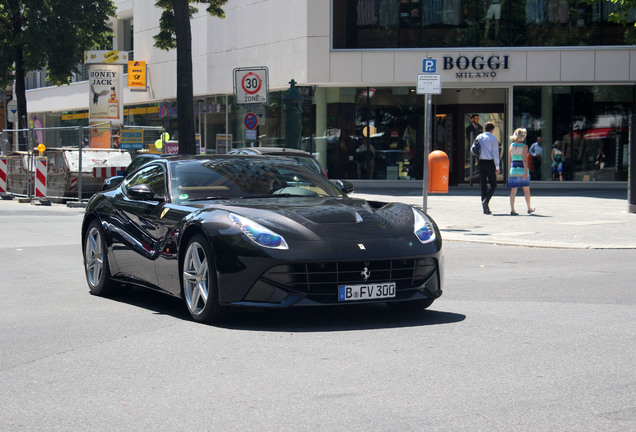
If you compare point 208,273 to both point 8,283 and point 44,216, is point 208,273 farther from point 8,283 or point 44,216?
point 44,216

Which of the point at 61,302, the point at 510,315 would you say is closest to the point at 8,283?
the point at 61,302

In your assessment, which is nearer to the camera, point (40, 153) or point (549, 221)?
point (549, 221)

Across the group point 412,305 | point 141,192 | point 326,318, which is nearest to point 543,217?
point 412,305

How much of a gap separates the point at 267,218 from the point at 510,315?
2.16 metres

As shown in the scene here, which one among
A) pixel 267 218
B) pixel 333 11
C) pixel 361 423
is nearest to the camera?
pixel 361 423

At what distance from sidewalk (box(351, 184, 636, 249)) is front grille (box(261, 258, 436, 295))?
813 centimetres

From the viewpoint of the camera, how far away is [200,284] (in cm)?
759

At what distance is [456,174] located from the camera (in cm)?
3244

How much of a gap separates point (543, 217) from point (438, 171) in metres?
2.37

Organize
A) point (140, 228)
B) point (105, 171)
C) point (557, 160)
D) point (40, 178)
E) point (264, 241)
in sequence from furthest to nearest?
1. point (557, 160)
2. point (40, 178)
3. point (105, 171)
4. point (140, 228)
5. point (264, 241)

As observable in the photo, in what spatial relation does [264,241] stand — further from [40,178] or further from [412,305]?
[40,178]

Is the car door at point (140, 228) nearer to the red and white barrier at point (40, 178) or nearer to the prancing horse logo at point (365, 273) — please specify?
the prancing horse logo at point (365, 273)

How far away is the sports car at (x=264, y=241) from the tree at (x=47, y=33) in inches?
1281

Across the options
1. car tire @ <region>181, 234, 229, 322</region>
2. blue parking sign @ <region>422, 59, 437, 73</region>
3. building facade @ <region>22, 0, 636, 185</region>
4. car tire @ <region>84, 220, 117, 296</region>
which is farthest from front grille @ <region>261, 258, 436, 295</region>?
building facade @ <region>22, 0, 636, 185</region>
